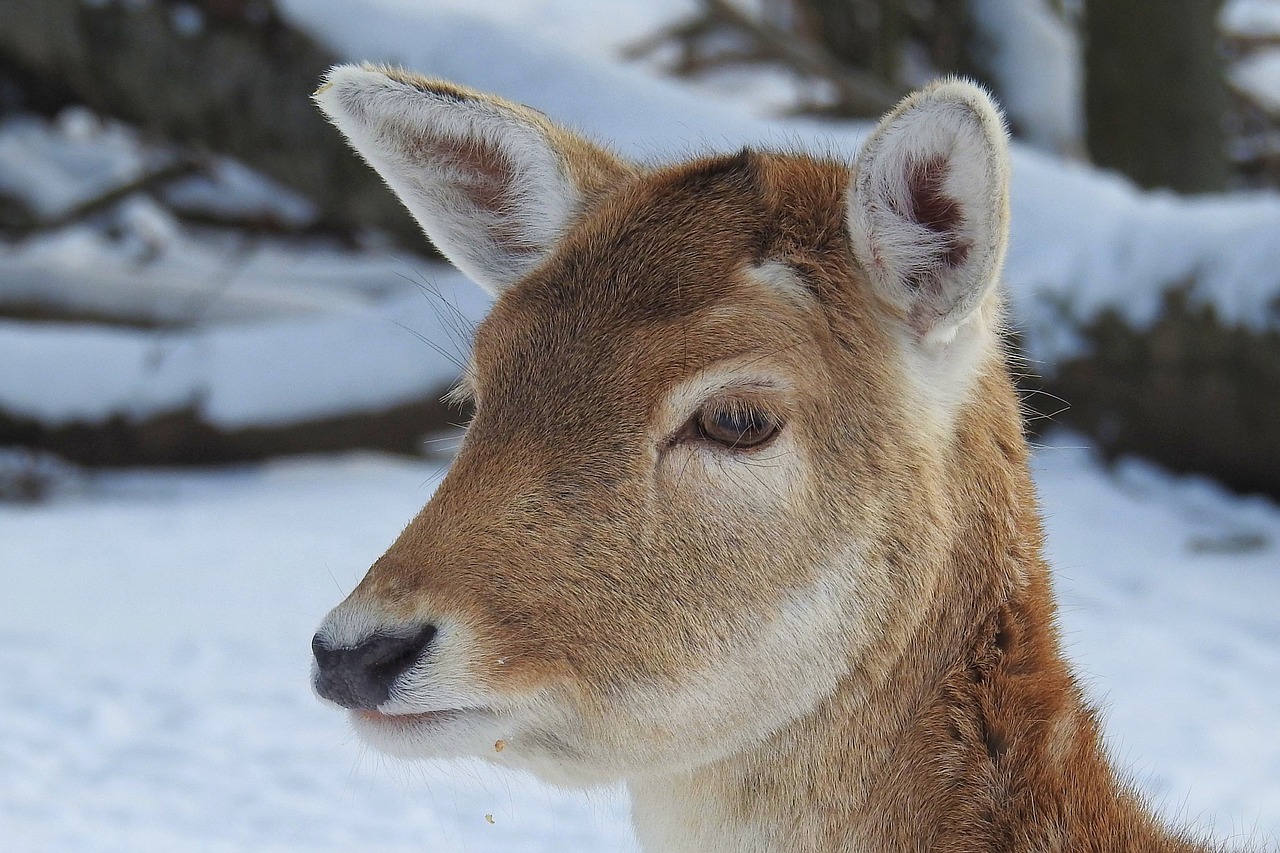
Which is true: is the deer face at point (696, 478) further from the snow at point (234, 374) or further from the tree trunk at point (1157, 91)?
the tree trunk at point (1157, 91)

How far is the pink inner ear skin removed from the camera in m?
2.27

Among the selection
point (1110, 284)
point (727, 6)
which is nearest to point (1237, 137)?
point (727, 6)

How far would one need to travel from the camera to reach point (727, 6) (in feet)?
33.8

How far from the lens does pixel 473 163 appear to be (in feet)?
9.41

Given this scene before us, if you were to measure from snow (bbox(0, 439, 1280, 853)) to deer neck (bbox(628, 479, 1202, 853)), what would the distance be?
328 mm

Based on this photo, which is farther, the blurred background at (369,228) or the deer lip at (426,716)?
the blurred background at (369,228)

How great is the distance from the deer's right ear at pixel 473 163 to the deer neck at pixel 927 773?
115cm

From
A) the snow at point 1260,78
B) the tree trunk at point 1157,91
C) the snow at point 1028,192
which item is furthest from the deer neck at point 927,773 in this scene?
the snow at point 1260,78

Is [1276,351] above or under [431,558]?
under

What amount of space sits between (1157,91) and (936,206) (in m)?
7.11

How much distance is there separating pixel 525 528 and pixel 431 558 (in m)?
0.16

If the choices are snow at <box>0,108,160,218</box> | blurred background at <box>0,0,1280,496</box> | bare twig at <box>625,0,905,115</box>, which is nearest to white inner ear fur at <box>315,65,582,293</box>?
blurred background at <box>0,0,1280,496</box>

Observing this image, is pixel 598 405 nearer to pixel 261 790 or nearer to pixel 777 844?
pixel 777 844

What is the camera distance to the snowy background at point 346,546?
3900 millimetres
